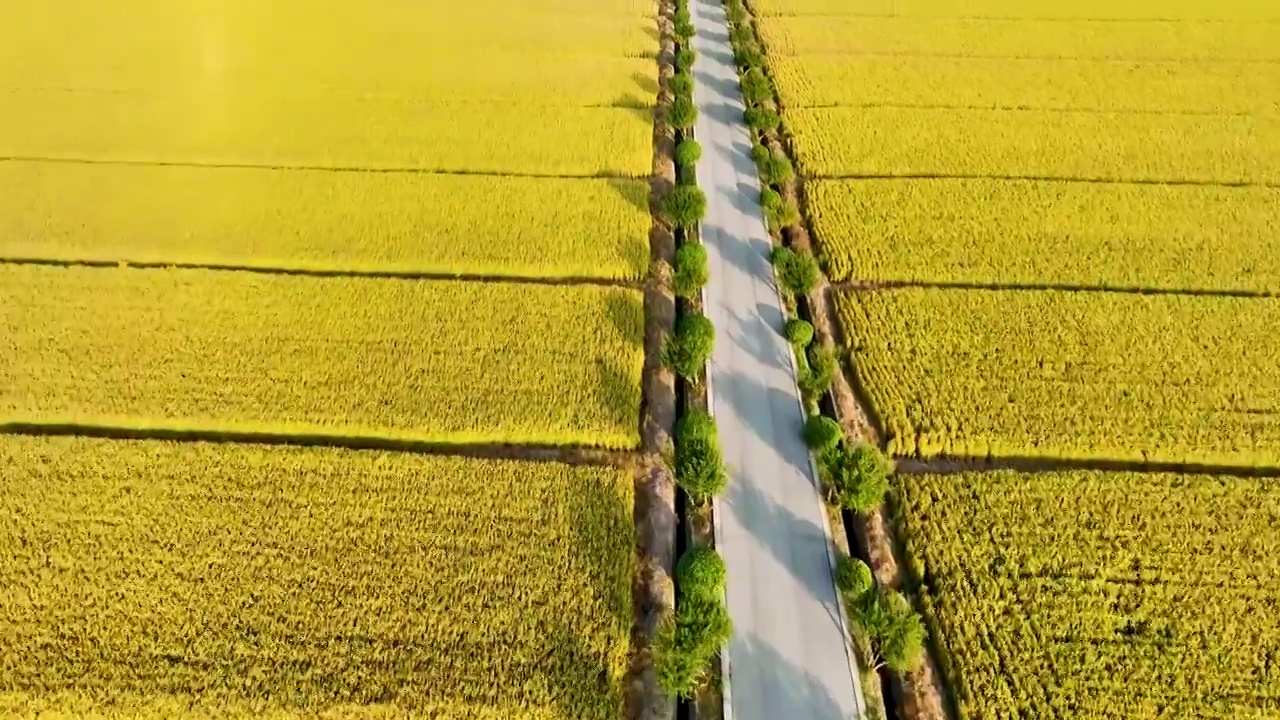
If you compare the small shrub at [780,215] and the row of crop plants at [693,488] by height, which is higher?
the small shrub at [780,215]

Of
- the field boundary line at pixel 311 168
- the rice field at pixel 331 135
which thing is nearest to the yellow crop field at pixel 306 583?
the rice field at pixel 331 135

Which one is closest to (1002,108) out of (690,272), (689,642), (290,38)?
(690,272)

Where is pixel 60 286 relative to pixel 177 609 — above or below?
above

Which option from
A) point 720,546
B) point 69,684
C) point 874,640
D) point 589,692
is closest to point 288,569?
point 69,684

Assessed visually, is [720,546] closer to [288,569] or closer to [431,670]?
[431,670]

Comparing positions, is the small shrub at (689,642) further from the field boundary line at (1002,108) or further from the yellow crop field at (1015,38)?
the yellow crop field at (1015,38)

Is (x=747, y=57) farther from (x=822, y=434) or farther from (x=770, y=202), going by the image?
(x=822, y=434)
